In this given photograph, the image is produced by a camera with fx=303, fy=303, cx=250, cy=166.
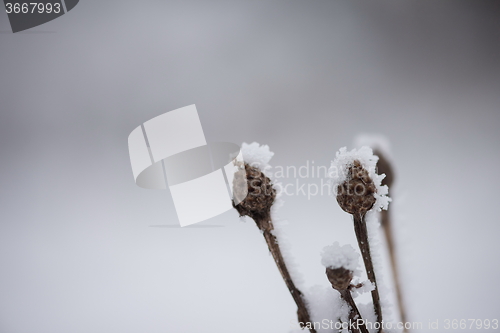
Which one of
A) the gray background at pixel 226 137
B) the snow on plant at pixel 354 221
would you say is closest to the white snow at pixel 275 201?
the snow on plant at pixel 354 221

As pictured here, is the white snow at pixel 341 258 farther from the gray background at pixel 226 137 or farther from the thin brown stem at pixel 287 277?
the gray background at pixel 226 137

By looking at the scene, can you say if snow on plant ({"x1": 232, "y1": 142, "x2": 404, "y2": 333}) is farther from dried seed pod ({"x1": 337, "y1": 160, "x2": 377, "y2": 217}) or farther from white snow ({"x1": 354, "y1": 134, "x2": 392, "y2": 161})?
white snow ({"x1": 354, "y1": 134, "x2": 392, "y2": 161})

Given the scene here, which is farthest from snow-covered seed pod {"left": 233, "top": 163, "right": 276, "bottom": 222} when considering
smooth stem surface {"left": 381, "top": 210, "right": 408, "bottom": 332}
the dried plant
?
smooth stem surface {"left": 381, "top": 210, "right": 408, "bottom": 332}

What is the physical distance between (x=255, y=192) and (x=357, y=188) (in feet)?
0.26

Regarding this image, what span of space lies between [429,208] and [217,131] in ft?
1.54

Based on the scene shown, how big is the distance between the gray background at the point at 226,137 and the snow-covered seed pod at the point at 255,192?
36cm

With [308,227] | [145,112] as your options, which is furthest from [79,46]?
[308,227]

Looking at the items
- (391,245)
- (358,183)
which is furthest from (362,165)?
Result: (391,245)

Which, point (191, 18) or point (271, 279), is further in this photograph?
point (191, 18)

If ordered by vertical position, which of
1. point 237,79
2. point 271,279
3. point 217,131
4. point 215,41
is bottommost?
point 271,279

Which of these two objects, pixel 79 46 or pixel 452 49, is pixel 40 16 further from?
pixel 452 49

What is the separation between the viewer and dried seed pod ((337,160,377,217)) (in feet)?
0.78

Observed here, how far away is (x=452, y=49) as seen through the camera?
0.67 meters

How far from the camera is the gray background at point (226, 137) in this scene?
59cm
